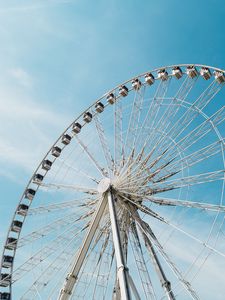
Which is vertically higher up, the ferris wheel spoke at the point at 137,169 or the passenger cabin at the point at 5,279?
the ferris wheel spoke at the point at 137,169

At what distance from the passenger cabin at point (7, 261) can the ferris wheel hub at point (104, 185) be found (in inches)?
324

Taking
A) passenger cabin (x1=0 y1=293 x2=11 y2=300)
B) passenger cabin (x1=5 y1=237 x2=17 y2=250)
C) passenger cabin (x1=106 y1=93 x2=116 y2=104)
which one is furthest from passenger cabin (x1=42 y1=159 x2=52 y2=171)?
passenger cabin (x1=0 y1=293 x2=11 y2=300)

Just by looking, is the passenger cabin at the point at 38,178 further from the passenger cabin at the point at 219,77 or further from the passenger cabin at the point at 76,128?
the passenger cabin at the point at 219,77

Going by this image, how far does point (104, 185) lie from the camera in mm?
23250

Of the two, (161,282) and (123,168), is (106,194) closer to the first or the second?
(123,168)

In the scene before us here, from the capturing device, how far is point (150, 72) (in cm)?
2734

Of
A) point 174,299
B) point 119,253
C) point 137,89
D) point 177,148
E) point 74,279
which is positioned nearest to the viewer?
point 119,253

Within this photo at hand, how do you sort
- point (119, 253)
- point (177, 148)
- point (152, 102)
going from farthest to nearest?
point (152, 102)
point (177, 148)
point (119, 253)

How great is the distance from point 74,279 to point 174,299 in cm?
507

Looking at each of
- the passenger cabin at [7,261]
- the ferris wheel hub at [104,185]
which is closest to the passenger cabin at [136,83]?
the ferris wheel hub at [104,185]

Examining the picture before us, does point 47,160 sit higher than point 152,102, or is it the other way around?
point 152,102

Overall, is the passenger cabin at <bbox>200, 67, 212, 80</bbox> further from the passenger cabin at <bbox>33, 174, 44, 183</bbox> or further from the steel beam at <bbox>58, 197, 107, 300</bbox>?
the passenger cabin at <bbox>33, 174, 44, 183</bbox>

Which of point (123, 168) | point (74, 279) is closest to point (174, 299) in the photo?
point (74, 279)

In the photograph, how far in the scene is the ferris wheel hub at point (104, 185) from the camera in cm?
2291
